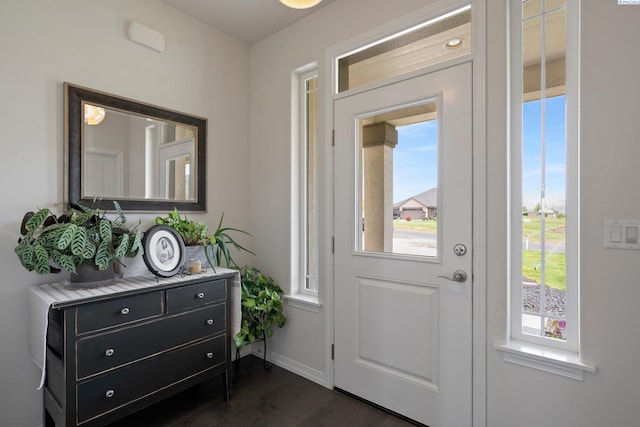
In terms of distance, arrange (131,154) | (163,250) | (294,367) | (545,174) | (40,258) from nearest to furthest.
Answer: (40,258) → (545,174) → (163,250) → (131,154) → (294,367)

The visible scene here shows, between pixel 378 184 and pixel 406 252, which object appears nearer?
pixel 406 252

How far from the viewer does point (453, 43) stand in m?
1.82

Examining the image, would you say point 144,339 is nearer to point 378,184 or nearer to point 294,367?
point 294,367

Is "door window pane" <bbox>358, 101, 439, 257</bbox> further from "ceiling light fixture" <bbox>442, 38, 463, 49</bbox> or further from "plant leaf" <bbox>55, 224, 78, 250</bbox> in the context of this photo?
"plant leaf" <bbox>55, 224, 78, 250</bbox>

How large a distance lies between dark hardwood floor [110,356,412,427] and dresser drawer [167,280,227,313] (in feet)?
2.20

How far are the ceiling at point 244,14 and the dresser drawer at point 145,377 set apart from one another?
230 cm

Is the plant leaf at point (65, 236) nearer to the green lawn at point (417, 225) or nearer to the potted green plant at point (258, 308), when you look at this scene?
the potted green plant at point (258, 308)

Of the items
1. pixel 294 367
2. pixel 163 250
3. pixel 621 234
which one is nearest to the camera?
pixel 621 234

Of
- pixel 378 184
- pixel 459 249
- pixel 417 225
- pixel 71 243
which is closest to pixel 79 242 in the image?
pixel 71 243

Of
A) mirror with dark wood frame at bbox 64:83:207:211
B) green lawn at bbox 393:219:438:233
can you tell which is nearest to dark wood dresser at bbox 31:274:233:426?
mirror with dark wood frame at bbox 64:83:207:211

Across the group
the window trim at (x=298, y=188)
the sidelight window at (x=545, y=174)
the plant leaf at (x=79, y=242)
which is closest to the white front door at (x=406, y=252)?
the sidelight window at (x=545, y=174)

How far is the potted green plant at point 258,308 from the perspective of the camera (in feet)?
7.70

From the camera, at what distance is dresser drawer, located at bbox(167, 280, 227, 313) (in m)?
1.86

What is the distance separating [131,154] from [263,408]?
6.12ft
